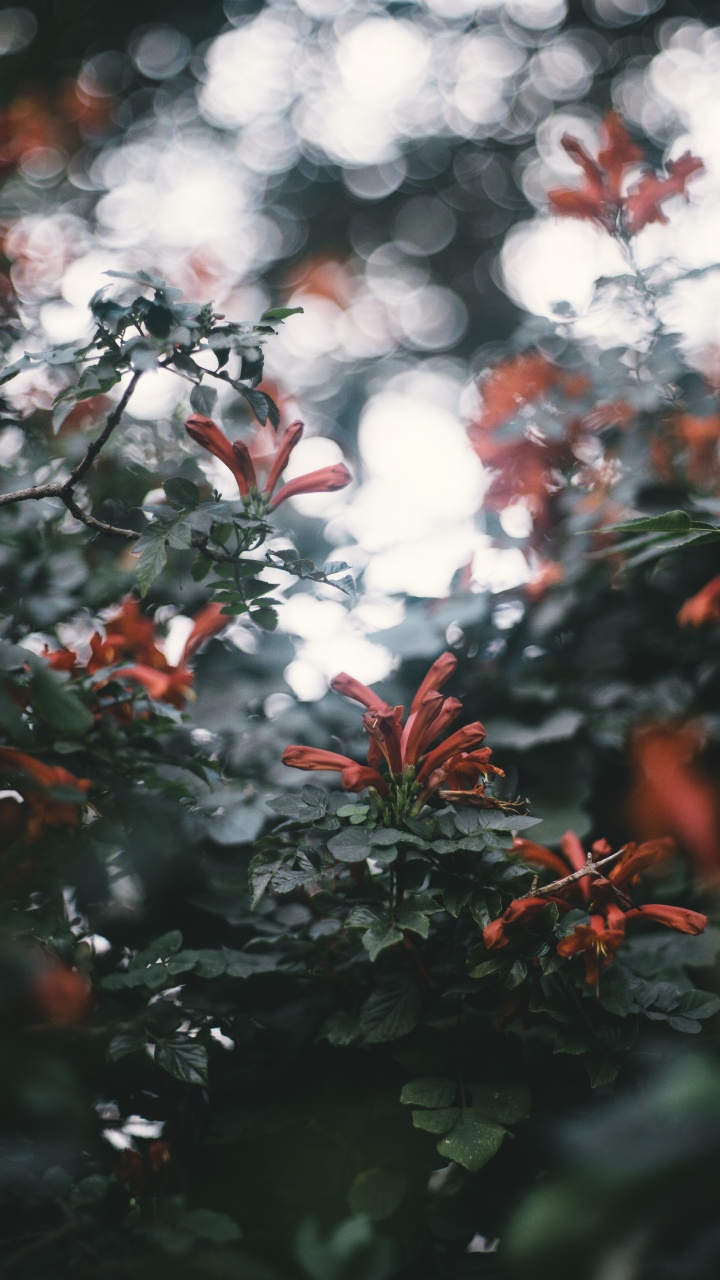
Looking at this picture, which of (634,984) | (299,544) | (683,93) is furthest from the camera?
(683,93)

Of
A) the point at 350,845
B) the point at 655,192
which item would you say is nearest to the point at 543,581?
the point at 655,192

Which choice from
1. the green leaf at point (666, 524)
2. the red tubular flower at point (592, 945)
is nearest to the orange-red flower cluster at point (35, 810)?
the red tubular flower at point (592, 945)

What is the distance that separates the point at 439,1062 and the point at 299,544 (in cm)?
100

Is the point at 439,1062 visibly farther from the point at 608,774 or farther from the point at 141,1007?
→ the point at 608,774

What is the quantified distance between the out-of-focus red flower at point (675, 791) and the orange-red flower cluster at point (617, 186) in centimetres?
105

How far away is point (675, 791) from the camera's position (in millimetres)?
1423

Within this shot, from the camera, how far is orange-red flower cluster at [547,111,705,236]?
68.6 inches

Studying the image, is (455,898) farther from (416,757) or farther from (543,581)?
(543,581)

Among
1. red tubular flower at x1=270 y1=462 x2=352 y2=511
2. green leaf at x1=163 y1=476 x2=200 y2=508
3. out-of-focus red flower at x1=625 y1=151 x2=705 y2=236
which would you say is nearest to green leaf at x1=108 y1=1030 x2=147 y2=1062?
green leaf at x1=163 y1=476 x2=200 y2=508

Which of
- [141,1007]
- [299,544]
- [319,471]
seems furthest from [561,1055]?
[299,544]

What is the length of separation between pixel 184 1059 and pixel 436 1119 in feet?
0.96

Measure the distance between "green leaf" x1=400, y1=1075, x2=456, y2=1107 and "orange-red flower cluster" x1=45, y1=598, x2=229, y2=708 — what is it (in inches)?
24.8

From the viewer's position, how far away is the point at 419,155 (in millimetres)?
5344

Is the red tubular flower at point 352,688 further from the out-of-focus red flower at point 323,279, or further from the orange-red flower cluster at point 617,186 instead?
the out-of-focus red flower at point 323,279
